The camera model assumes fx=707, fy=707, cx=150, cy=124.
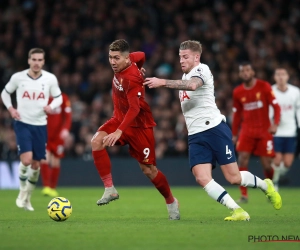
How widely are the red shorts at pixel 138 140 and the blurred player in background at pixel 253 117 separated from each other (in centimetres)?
417

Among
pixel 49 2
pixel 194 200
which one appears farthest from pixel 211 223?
pixel 49 2

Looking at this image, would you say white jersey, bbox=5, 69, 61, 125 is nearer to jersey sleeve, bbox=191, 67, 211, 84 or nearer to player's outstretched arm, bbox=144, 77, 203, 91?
jersey sleeve, bbox=191, 67, 211, 84

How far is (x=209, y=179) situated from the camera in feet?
28.6

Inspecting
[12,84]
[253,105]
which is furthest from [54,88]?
[253,105]

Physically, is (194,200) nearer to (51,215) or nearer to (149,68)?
(51,215)

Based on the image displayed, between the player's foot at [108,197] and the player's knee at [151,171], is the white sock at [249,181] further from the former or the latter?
the player's foot at [108,197]

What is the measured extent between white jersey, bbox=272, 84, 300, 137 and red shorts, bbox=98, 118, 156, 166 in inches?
264

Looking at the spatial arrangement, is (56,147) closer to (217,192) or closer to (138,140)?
(138,140)

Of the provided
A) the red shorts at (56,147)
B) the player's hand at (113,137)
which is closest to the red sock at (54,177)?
the red shorts at (56,147)

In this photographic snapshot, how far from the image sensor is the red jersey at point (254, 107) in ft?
43.0

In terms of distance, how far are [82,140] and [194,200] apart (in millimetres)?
6143

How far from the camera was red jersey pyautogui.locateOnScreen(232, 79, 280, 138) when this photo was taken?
13.1 meters

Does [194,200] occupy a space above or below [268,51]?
below

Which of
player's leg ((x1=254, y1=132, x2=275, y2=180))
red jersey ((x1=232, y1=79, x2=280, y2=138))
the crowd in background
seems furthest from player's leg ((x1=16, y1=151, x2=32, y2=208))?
the crowd in background
